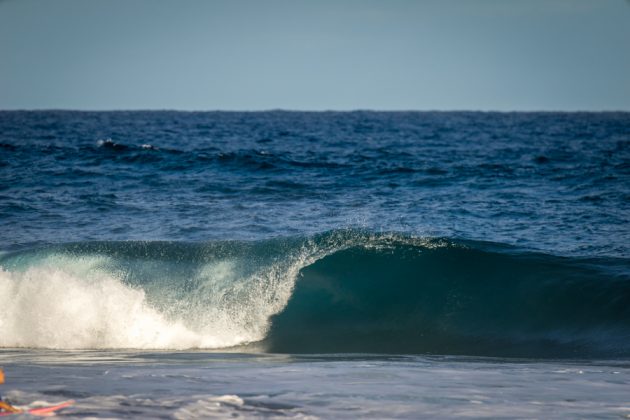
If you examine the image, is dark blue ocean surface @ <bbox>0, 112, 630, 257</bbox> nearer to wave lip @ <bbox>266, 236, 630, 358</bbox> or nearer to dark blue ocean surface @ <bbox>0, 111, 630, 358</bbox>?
dark blue ocean surface @ <bbox>0, 111, 630, 358</bbox>

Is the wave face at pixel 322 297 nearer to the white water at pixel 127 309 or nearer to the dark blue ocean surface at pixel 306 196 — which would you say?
the white water at pixel 127 309

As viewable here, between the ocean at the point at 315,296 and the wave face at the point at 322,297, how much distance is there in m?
0.03

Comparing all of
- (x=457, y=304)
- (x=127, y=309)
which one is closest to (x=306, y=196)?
(x=457, y=304)

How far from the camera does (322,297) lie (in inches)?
447

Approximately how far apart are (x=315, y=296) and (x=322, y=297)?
0.11 m

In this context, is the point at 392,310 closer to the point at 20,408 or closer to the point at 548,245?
the point at 548,245

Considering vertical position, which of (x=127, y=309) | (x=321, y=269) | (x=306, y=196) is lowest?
(x=127, y=309)

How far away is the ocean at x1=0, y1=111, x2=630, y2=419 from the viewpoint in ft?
19.9

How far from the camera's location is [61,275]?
35.4ft

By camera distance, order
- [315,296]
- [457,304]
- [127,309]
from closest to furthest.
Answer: [127,309]
[457,304]
[315,296]

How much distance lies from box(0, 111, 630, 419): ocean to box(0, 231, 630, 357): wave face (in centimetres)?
3

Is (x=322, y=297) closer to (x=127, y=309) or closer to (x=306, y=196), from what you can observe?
(x=127, y=309)

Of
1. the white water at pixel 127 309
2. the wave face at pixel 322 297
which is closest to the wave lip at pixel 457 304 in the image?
the wave face at pixel 322 297

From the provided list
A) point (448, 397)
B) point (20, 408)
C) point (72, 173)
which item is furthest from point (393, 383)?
point (72, 173)
